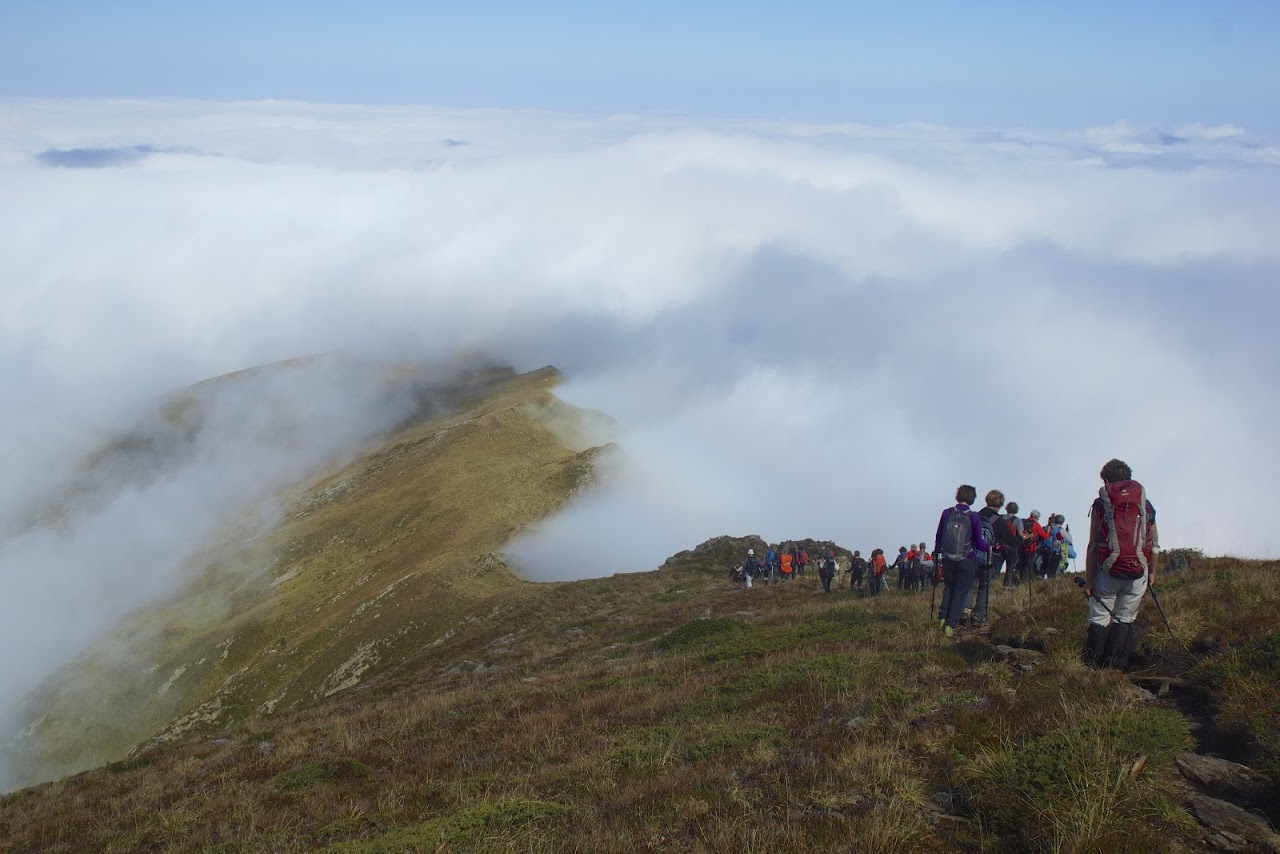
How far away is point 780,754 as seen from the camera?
31.4 ft

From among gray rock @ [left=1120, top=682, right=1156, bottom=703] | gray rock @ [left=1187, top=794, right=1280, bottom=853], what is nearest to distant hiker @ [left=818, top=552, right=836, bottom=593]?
gray rock @ [left=1120, top=682, right=1156, bottom=703]

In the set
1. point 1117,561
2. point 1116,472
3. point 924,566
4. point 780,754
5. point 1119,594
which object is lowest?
point 780,754

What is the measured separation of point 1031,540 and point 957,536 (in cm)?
937

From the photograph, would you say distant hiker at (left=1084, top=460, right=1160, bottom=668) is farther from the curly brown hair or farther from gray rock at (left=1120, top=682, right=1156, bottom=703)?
gray rock at (left=1120, top=682, right=1156, bottom=703)

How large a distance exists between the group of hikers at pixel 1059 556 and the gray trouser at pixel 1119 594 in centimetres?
1

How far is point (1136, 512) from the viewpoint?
9.99m

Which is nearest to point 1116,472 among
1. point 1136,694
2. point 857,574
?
point 1136,694

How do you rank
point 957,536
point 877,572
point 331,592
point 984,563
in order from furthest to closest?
point 331,592 → point 877,572 → point 984,563 → point 957,536

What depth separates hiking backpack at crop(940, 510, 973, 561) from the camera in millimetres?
14336

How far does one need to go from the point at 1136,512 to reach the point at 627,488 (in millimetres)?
65887

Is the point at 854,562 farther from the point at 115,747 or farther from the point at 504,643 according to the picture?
the point at 115,747

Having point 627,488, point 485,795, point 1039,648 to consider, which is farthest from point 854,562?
point 627,488

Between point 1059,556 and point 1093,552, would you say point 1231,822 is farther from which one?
point 1059,556

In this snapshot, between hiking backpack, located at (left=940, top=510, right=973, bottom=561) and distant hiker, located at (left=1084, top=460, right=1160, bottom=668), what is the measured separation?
3804mm
